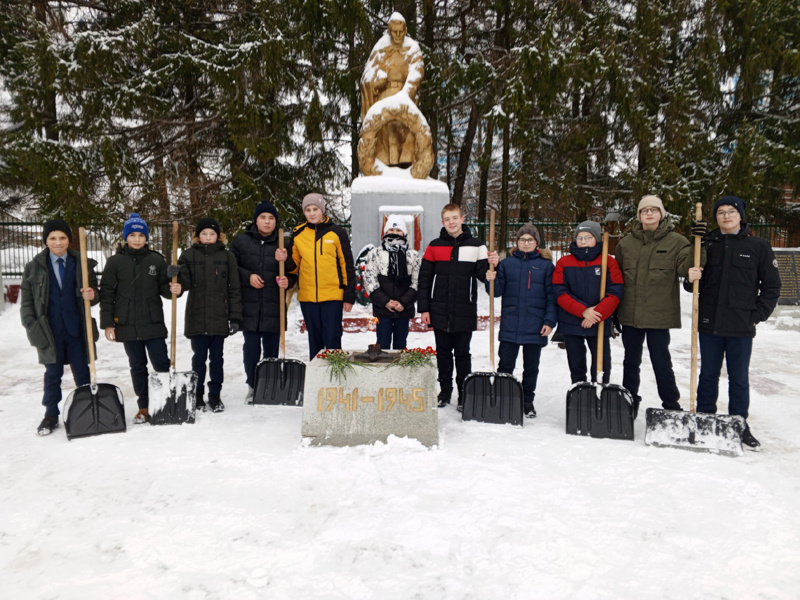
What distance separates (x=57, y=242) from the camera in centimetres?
386

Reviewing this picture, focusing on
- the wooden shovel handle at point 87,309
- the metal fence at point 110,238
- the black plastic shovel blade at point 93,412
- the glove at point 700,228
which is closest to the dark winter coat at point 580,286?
the glove at point 700,228

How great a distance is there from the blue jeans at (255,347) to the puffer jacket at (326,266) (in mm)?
450

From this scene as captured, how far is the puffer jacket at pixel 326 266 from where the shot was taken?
14.8 ft

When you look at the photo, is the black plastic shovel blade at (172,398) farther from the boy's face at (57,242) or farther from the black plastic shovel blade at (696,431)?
the black plastic shovel blade at (696,431)

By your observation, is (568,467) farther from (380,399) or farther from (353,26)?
(353,26)

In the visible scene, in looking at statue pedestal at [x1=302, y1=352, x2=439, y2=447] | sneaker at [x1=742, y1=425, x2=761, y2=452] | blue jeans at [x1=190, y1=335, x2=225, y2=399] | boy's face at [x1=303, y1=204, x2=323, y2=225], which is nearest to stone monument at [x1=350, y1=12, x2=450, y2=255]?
boy's face at [x1=303, y1=204, x2=323, y2=225]

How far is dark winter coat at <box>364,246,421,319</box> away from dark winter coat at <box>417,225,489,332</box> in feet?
0.37

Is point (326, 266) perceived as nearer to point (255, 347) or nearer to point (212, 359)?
point (255, 347)

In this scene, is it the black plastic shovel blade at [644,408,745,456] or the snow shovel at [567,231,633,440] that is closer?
the black plastic shovel blade at [644,408,745,456]

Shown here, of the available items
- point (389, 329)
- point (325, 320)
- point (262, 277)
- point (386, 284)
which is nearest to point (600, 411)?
point (389, 329)

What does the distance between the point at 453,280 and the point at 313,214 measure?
131 centimetres

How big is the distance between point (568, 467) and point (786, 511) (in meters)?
1.07

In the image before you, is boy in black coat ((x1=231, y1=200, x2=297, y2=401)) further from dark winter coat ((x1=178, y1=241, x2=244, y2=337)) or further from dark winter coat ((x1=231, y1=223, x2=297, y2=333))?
dark winter coat ((x1=178, y1=241, x2=244, y2=337))

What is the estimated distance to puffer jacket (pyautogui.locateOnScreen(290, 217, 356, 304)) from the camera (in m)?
4.51
